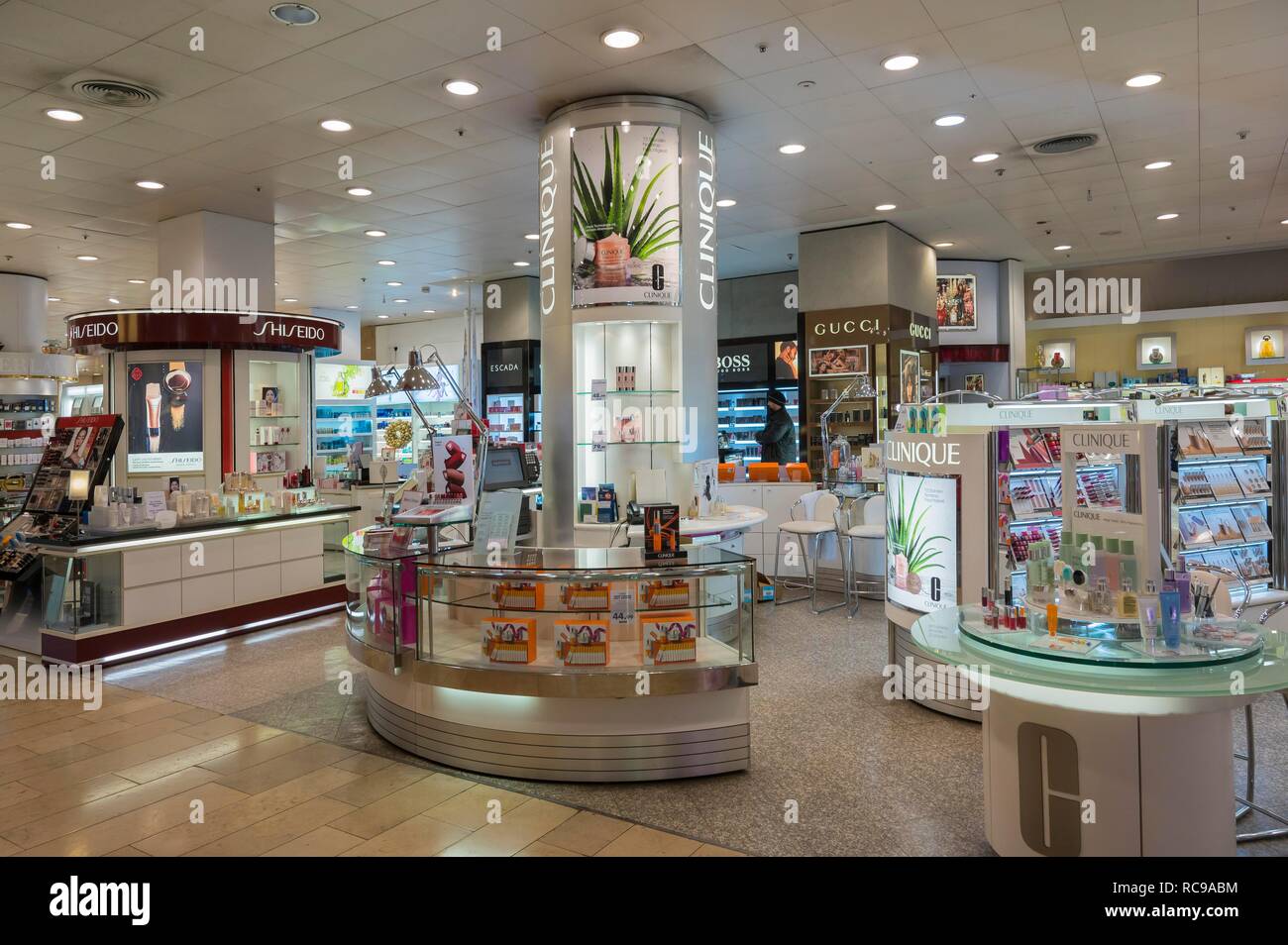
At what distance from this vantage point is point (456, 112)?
6168mm

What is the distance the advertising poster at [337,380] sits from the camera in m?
14.8

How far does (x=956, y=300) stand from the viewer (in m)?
12.6

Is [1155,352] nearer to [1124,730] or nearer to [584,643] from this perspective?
[1124,730]

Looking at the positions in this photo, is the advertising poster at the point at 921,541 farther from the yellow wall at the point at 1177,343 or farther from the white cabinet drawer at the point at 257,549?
the yellow wall at the point at 1177,343

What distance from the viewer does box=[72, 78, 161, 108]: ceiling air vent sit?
18.0ft

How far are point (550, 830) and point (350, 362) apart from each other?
13079mm

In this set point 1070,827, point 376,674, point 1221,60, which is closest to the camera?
point 1070,827

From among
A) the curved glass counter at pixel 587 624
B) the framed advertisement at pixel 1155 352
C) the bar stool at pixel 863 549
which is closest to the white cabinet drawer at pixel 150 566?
the curved glass counter at pixel 587 624

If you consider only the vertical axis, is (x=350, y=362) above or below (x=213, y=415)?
above

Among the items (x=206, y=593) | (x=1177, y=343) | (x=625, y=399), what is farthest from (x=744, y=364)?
(x=206, y=593)

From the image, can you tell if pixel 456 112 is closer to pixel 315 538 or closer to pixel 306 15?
pixel 306 15

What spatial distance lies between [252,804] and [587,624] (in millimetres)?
1631

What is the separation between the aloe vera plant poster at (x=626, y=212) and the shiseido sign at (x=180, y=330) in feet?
13.3

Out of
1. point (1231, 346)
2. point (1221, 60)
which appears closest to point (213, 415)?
point (1221, 60)
